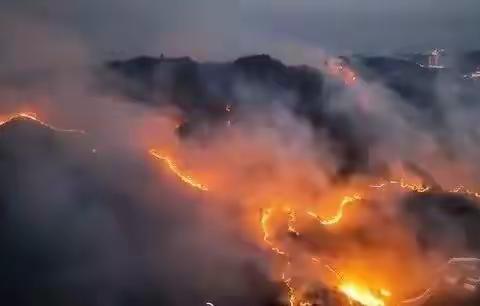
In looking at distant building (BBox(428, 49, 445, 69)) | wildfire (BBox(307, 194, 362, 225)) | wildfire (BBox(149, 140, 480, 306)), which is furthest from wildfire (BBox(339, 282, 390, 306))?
distant building (BBox(428, 49, 445, 69))

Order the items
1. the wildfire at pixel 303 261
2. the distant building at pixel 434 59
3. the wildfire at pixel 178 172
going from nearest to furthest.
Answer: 1. the wildfire at pixel 303 261
2. the wildfire at pixel 178 172
3. the distant building at pixel 434 59

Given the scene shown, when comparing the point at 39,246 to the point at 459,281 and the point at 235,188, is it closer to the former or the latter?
the point at 235,188

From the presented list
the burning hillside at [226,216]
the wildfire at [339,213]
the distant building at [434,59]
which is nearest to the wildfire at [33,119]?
the burning hillside at [226,216]

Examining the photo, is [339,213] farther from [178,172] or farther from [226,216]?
[178,172]

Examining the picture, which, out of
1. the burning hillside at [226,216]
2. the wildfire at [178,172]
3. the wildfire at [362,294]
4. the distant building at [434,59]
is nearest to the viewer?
the wildfire at [362,294]

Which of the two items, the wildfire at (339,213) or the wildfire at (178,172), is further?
the wildfire at (178,172)

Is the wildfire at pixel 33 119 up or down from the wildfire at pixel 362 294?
up

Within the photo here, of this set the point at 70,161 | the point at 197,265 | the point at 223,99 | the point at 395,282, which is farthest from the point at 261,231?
the point at 223,99

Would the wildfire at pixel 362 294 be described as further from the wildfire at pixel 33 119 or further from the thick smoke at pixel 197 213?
the wildfire at pixel 33 119
